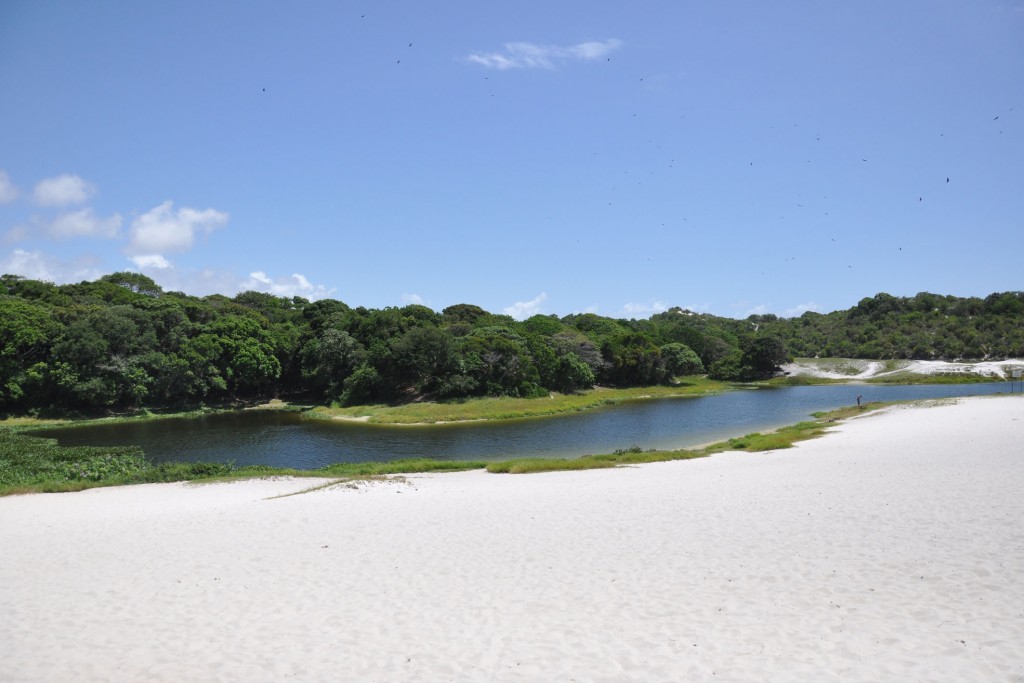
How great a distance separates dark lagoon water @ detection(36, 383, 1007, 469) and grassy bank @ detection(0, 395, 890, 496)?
4.19m

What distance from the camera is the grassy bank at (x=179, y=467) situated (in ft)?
74.0

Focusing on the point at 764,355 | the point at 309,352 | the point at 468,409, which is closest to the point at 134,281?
the point at 309,352

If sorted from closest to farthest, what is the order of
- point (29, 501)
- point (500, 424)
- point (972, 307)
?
1. point (29, 501)
2. point (500, 424)
3. point (972, 307)

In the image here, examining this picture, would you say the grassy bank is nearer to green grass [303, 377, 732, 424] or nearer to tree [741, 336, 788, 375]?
green grass [303, 377, 732, 424]

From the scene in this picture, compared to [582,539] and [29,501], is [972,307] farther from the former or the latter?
[29,501]

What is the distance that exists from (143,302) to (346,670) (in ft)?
242

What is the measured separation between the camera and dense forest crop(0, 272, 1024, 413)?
51.7 m

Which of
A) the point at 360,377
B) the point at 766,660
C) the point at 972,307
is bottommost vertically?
the point at 766,660

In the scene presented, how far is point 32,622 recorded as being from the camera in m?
8.87

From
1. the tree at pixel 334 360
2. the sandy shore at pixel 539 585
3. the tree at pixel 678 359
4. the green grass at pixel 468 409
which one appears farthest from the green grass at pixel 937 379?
the tree at pixel 334 360

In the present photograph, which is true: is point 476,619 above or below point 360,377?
below

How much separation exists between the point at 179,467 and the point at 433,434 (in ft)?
63.4

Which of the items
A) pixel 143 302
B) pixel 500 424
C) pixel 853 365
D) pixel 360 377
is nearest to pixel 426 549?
pixel 500 424

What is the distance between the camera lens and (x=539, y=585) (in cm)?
986
